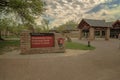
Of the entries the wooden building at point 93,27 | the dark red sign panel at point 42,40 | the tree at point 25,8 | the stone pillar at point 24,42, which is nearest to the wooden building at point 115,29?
the wooden building at point 93,27

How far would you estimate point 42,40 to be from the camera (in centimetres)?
1966

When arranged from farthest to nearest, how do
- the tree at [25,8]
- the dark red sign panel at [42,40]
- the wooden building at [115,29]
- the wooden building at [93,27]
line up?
1. the wooden building at [115,29]
2. the wooden building at [93,27]
3. the tree at [25,8]
4. the dark red sign panel at [42,40]

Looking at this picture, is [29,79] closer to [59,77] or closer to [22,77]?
[22,77]

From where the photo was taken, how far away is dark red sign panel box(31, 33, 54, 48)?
19250 millimetres

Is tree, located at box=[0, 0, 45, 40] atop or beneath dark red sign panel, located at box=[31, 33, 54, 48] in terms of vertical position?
atop

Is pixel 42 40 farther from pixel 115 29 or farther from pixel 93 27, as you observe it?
pixel 115 29

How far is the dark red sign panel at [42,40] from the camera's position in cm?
1925

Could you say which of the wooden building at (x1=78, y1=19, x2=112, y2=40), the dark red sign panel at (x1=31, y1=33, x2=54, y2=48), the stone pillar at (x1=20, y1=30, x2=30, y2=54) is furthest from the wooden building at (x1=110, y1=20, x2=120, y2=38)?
the stone pillar at (x1=20, y1=30, x2=30, y2=54)

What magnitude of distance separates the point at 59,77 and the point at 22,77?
162 centimetres

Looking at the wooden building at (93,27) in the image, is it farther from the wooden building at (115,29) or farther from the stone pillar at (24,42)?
the stone pillar at (24,42)

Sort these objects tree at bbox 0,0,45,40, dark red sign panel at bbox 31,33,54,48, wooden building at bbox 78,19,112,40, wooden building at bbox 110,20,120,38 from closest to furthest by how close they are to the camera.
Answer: dark red sign panel at bbox 31,33,54,48, tree at bbox 0,0,45,40, wooden building at bbox 78,19,112,40, wooden building at bbox 110,20,120,38

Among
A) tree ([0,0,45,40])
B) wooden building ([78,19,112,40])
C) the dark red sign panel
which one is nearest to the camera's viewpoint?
the dark red sign panel

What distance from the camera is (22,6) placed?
87.1 ft

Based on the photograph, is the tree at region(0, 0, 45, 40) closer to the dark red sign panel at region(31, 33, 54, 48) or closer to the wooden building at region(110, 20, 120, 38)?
the dark red sign panel at region(31, 33, 54, 48)
